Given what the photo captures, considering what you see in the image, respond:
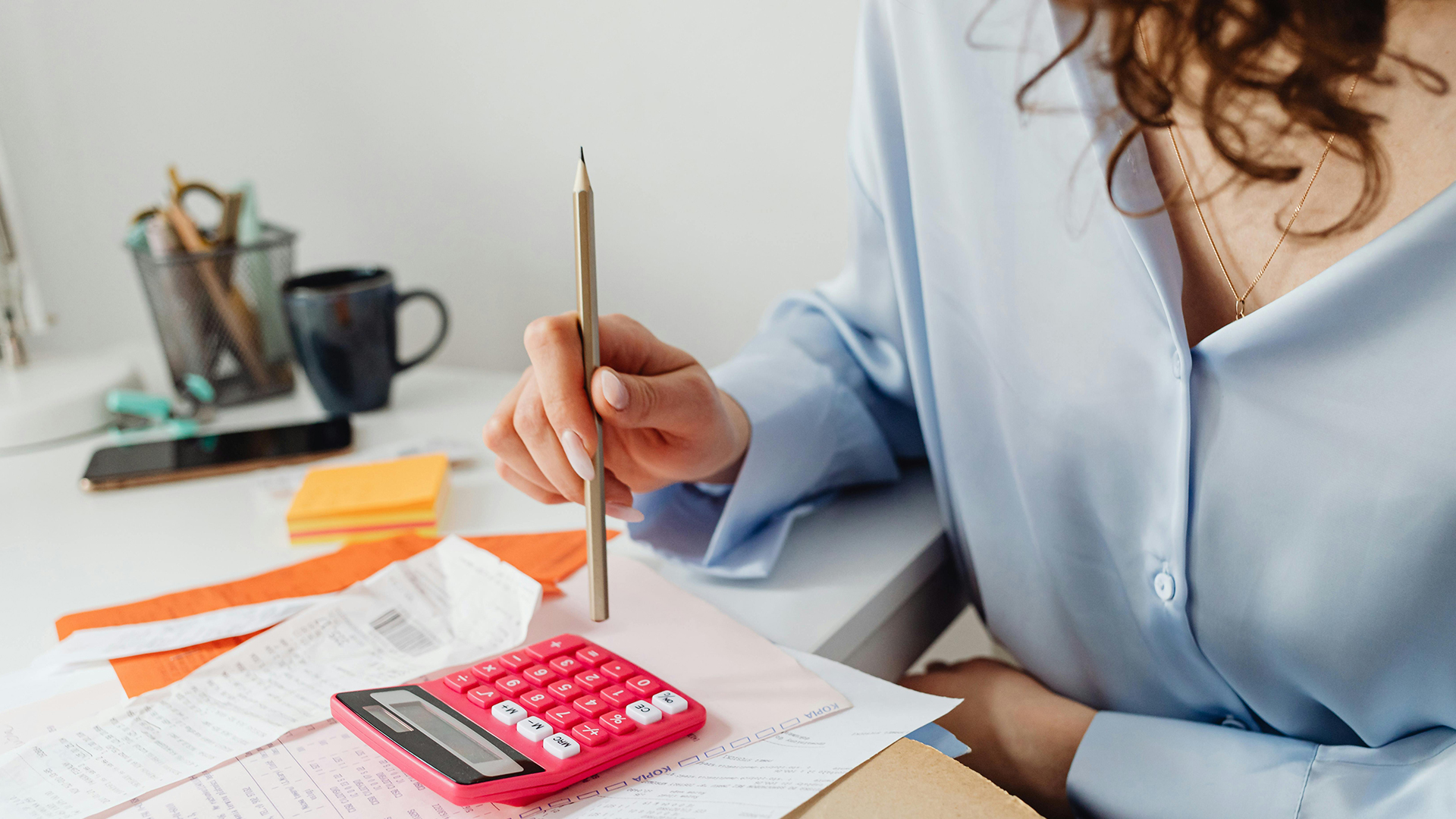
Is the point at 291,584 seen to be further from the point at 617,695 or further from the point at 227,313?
the point at 227,313

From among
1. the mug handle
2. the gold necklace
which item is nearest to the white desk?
the mug handle

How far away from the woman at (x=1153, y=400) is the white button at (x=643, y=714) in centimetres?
12

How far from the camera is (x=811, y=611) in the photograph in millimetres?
515

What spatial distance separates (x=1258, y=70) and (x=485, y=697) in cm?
42

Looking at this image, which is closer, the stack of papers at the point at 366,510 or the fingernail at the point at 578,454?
the fingernail at the point at 578,454

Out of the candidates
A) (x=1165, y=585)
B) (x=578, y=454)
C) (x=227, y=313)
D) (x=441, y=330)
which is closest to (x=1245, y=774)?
(x=1165, y=585)

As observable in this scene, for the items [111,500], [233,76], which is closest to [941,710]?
[111,500]

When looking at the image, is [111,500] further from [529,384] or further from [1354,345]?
[1354,345]

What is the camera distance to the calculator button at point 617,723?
0.38 m

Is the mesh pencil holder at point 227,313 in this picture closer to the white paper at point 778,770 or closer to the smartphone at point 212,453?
the smartphone at point 212,453

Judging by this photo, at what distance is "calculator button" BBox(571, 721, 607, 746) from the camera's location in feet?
1.21

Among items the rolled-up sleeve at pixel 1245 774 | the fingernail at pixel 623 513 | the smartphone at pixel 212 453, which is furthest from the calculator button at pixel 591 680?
the smartphone at pixel 212 453

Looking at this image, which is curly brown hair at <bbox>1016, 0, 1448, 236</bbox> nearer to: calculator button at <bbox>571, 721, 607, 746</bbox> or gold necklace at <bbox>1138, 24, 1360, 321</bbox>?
gold necklace at <bbox>1138, 24, 1360, 321</bbox>

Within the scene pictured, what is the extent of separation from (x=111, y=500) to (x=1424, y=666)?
826 millimetres
